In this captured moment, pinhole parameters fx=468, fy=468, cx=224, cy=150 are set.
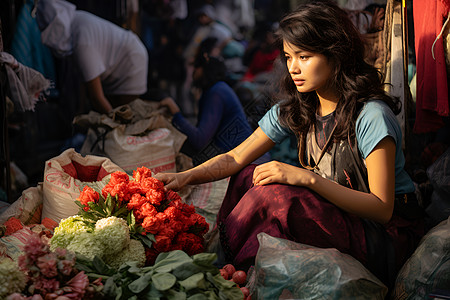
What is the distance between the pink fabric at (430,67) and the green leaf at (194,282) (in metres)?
1.72

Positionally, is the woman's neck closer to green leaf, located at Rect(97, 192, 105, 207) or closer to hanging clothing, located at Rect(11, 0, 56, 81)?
green leaf, located at Rect(97, 192, 105, 207)

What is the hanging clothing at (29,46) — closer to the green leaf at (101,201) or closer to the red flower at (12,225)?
the red flower at (12,225)

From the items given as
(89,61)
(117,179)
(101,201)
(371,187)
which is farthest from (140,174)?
(89,61)

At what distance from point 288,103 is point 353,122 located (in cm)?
41

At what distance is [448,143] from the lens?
3441mm

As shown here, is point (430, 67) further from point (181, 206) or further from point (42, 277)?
point (42, 277)

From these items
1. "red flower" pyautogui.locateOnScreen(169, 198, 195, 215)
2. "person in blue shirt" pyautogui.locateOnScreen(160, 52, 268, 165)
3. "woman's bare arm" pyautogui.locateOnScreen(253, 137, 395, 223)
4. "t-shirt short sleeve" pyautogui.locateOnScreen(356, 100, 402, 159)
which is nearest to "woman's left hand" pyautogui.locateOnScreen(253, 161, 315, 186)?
"woman's bare arm" pyautogui.locateOnScreen(253, 137, 395, 223)

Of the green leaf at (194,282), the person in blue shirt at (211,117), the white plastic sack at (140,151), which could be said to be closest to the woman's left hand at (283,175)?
the green leaf at (194,282)

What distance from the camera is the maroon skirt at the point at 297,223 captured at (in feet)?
6.62

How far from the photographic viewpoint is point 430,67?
2.65 meters

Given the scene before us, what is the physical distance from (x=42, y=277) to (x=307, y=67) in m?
1.39

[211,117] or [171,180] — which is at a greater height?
[171,180]

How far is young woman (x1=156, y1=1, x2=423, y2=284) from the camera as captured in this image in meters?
2.02

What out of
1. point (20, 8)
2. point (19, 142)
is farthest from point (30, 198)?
point (20, 8)
